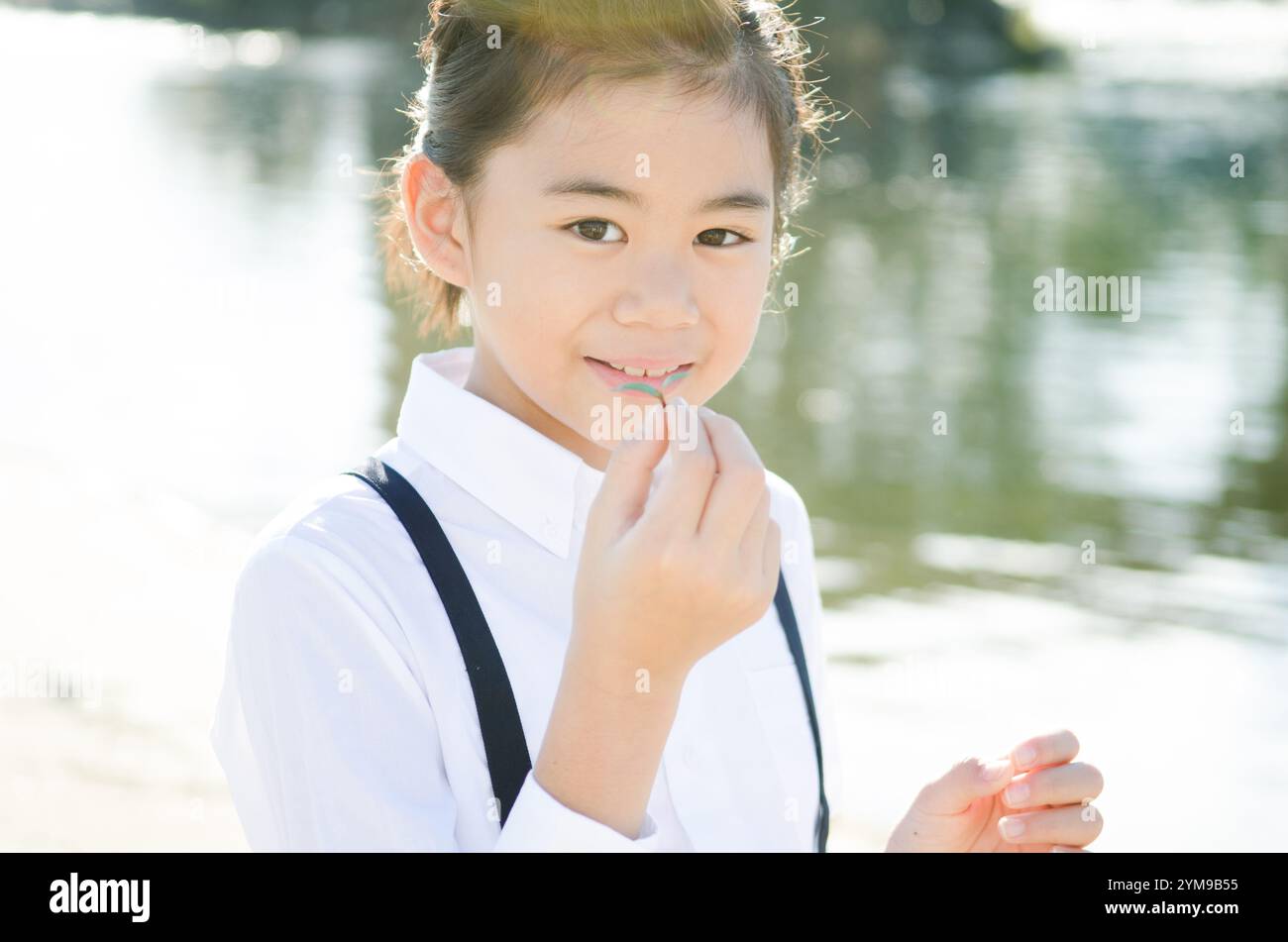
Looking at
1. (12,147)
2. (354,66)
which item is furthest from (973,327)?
(354,66)

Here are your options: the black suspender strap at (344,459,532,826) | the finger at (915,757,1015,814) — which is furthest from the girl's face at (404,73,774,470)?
the finger at (915,757,1015,814)

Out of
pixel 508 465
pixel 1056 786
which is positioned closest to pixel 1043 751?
pixel 1056 786

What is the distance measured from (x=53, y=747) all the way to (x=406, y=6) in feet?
134

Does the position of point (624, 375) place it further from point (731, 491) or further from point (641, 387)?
point (731, 491)

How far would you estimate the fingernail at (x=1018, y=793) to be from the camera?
1.80 metres

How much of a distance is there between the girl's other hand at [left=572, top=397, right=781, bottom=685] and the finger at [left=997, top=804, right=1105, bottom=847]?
47 centimetres

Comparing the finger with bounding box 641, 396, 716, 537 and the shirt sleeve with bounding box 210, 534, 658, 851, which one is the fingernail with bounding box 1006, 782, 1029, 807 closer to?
the shirt sleeve with bounding box 210, 534, 658, 851

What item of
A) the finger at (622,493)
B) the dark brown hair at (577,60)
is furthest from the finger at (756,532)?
the dark brown hair at (577,60)

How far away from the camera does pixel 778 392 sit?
10.4 metres

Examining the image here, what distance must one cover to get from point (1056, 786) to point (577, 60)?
1.03m

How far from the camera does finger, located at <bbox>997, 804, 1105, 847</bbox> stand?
5.90 ft

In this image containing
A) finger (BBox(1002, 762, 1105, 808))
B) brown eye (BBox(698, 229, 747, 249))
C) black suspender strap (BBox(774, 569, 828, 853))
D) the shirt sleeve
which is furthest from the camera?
black suspender strap (BBox(774, 569, 828, 853))

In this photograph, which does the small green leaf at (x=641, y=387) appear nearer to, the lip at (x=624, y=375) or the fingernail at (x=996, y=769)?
the lip at (x=624, y=375)
